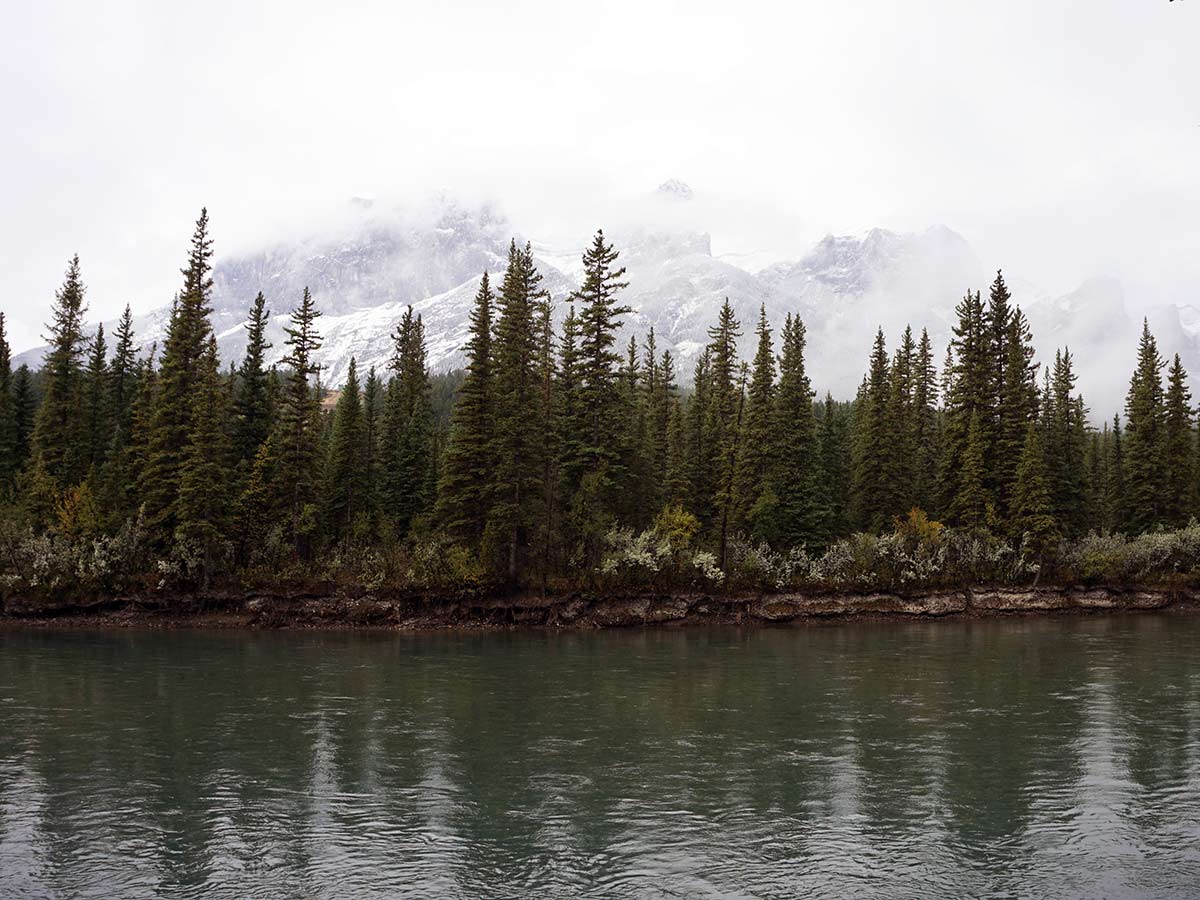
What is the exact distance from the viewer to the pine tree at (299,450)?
70.5 m

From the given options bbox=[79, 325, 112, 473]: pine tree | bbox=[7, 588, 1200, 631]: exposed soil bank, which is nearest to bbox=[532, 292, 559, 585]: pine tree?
bbox=[7, 588, 1200, 631]: exposed soil bank

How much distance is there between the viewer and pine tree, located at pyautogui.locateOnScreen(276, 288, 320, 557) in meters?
70.5

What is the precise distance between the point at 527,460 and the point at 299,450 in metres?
17.2

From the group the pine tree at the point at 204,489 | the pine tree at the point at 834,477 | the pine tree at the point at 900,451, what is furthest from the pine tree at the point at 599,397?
the pine tree at the point at 900,451

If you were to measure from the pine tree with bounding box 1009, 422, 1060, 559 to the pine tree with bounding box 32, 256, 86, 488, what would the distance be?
75.9 meters

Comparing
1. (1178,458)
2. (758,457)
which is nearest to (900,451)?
(758,457)

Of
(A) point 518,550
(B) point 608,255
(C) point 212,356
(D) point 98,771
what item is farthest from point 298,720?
(B) point 608,255

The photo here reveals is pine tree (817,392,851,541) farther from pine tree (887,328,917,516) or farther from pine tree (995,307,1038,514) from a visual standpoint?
pine tree (995,307,1038,514)

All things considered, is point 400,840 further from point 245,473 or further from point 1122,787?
point 245,473

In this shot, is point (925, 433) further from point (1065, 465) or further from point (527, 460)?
point (527, 460)

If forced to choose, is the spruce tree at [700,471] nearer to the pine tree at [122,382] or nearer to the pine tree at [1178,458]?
the pine tree at [1178,458]

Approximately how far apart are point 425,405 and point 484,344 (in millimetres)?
24589

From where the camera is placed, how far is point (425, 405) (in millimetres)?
94062

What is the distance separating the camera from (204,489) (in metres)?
64.5
